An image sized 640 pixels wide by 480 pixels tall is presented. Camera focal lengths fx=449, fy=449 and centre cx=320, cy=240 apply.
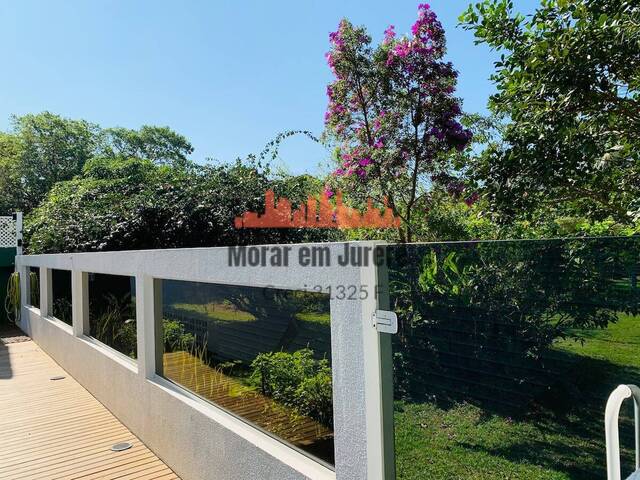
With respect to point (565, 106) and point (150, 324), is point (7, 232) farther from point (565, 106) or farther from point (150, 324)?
point (565, 106)

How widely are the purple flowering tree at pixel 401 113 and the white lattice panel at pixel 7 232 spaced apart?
11.6m

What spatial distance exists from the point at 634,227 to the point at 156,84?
23.6m

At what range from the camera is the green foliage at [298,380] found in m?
2.75

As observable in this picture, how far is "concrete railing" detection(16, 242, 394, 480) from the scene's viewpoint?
2.19 metres

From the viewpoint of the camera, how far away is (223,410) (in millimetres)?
3742

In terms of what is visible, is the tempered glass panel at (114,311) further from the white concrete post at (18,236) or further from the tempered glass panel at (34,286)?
the white concrete post at (18,236)

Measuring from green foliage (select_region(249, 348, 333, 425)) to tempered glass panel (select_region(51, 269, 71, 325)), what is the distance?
6434 millimetres

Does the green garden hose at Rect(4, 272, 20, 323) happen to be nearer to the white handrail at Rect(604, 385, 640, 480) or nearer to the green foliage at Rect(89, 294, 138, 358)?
the green foliage at Rect(89, 294, 138, 358)

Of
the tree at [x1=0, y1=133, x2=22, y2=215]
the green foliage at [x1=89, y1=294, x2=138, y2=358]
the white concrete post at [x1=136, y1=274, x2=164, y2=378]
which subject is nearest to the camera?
the white concrete post at [x1=136, y1=274, x2=164, y2=378]

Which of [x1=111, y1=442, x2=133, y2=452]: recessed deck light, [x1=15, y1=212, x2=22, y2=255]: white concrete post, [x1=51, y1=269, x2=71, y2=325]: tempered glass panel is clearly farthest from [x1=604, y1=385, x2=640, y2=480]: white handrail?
[x1=15, y1=212, x2=22, y2=255]: white concrete post

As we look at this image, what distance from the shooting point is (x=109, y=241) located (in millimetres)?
8773

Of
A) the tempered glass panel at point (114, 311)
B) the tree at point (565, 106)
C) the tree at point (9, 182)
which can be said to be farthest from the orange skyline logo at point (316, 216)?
the tree at point (9, 182)

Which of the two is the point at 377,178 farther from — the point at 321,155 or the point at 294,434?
the point at 294,434

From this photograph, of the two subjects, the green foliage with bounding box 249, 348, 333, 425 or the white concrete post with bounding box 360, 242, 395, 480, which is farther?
the green foliage with bounding box 249, 348, 333, 425
